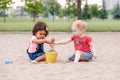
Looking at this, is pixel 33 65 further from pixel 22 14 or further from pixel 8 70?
pixel 22 14

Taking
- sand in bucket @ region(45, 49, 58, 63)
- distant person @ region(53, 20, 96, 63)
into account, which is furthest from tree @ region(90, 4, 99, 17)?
sand in bucket @ region(45, 49, 58, 63)

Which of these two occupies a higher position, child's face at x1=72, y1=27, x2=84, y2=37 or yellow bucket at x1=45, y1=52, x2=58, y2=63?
child's face at x1=72, y1=27, x2=84, y2=37

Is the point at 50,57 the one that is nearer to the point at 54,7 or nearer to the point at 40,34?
the point at 40,34

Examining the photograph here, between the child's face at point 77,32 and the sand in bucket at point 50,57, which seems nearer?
the sand in bucket at point 50,57

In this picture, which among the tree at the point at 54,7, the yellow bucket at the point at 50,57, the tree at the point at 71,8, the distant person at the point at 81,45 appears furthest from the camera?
the tree at the point at 54,7

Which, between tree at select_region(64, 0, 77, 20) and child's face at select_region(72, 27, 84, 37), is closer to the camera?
child's face at select_region(72, 27, 84, 37)

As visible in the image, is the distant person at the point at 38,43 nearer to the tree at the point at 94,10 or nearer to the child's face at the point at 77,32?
the child's face at the point at 77,32

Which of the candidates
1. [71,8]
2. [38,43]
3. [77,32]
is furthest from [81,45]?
[71,8]

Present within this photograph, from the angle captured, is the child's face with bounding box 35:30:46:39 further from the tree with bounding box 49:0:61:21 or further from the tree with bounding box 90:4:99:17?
the tree with bounding box 90:4:99:17

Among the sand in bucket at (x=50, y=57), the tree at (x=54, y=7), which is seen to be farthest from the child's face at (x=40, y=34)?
the tree at (x=54, y=7)

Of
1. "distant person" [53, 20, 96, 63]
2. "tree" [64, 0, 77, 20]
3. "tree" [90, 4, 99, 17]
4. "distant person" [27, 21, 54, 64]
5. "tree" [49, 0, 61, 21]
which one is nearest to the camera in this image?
"distant person" [53, 20, 96, 63]

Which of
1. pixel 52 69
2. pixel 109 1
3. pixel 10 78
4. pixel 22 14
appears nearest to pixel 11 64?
pixel 52 69

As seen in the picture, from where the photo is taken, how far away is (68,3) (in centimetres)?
9125

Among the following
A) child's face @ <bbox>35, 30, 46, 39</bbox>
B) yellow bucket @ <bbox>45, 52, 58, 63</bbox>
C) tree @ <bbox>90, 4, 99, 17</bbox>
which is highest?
child's face @ <bbox>35, 30, 46, 39</bbox>
